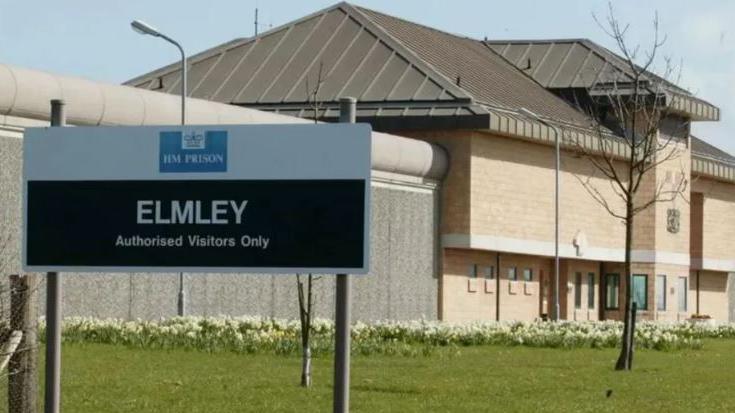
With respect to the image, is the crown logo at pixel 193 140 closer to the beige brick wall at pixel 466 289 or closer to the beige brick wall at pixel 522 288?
the beige brick wall at pixel 466 289

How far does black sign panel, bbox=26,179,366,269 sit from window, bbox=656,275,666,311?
66762 millimetres

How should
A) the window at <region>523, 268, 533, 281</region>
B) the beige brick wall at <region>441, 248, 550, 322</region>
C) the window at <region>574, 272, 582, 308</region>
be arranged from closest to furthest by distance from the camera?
the beige brick wall at <region>441, 248, 550, 322</region> → the window at <region>523, 268, 533, 281</region> → the window at <region>574, 272, 582, 308</region>

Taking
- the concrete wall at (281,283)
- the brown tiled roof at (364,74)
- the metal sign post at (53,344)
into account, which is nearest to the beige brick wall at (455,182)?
the concrete wall at (281,283)

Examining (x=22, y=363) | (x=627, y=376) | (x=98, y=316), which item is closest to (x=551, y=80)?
(x=98, y=316)

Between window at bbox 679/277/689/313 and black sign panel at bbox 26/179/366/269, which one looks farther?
window at bbox 679/277/689/313

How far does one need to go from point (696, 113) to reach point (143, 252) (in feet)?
226

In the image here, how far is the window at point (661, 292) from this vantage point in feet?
263

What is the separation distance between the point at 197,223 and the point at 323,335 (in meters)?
24.3

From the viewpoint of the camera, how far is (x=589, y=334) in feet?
142

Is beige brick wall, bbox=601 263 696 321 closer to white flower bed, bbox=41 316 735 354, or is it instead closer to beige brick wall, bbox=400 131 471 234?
beige brick wall, bbox=400 131 471 234

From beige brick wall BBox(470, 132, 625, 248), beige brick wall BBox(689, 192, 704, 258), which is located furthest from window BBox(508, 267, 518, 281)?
beige brick wall BBox(689, 192, 704, 258)

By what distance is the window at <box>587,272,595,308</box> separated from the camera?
260 feet

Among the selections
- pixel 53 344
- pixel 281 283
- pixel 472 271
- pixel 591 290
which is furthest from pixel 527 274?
pixel 53 344

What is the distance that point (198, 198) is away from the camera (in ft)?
47.7
